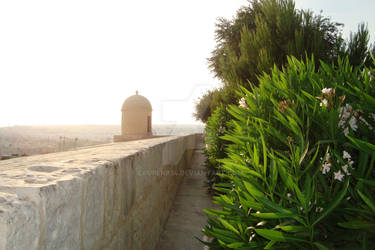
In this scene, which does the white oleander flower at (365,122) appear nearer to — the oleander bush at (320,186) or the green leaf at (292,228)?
the oleander bush at (320,186)

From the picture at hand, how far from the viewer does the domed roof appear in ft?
56.4

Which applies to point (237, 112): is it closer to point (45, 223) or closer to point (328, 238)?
point (328, 238)

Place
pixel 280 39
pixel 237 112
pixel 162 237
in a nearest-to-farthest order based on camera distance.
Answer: pixel 237 112 < pixel 162 237 < pixel 280 39

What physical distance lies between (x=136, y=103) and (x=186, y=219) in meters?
14.5

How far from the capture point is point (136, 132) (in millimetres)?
16688

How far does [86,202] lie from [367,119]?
1.49 m

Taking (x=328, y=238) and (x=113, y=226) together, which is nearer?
(x=328, y=238)

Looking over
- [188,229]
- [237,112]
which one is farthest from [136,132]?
[237,112]

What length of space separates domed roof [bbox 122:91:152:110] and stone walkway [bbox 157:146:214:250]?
1212 cm

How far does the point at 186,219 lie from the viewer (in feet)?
12.4

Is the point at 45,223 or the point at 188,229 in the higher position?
the point at 45,223

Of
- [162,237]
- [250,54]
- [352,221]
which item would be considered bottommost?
[162,237]

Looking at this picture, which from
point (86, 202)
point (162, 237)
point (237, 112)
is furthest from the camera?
point (162, 237)

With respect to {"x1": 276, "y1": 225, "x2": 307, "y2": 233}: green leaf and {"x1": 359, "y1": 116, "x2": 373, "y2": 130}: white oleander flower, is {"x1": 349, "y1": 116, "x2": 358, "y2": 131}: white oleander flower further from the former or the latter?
{"x1": 276, "y1": 225, "x2": 307, "y2": 233}: green leaf
